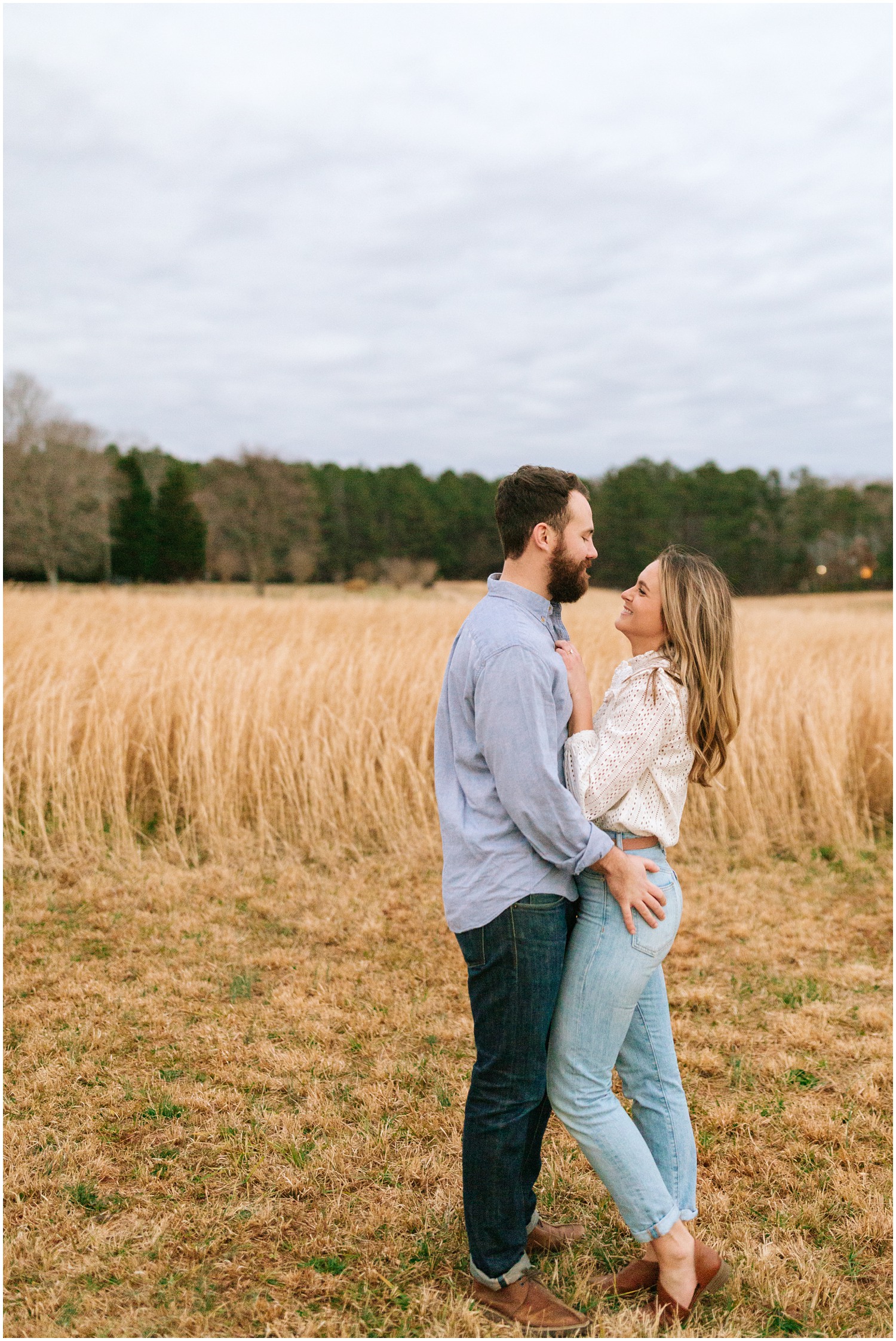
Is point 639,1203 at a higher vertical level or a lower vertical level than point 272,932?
higher

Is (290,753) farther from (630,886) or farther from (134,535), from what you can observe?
(134,535)

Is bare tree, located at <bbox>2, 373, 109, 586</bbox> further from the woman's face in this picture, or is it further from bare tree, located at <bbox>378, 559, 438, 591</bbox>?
the woman's face

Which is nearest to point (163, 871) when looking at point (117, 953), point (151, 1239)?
point (117, 953)

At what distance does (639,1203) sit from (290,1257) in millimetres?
972

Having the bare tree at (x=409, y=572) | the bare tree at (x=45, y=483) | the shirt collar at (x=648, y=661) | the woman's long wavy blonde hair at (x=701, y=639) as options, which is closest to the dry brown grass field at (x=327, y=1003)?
the woman's long wavy blonde hair at (x=701, y=639)

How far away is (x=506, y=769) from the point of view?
74.0 inches

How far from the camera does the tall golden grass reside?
5746mm

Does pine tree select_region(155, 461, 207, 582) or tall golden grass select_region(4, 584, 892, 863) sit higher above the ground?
pine tree select_region(155, 461, 207, 582)

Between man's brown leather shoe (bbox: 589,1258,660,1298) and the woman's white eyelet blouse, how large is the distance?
1.07 m

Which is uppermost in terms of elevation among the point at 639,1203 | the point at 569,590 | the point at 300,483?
the point at 300,483

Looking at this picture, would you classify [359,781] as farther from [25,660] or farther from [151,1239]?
[151,1239]

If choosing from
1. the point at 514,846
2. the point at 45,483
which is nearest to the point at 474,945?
the point at 514,846

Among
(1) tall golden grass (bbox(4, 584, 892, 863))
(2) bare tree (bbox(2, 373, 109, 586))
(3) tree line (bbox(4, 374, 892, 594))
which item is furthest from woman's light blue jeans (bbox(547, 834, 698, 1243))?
(3) tree line (bbox(4, 374, 892, 594))

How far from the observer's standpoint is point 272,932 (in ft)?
15.1
